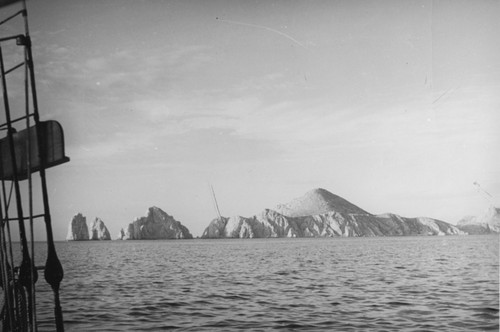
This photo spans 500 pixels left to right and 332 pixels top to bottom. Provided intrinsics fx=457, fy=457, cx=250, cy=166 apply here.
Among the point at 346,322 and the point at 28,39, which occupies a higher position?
the point at 28,39

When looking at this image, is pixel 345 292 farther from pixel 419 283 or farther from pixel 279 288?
pixel 419 283

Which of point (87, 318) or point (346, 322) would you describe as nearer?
point (346, 322)

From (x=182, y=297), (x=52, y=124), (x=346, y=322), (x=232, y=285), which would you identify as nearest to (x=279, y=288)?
(x=232, y=285)

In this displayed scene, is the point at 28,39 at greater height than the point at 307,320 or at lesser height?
Result: greater

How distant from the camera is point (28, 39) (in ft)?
20.7

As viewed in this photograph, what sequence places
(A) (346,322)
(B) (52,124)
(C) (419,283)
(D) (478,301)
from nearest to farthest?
(B) (52,124), (A) (346,322), (D) (478,301), (C) (419,283)

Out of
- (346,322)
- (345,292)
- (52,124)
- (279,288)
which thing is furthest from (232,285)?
(52,124)

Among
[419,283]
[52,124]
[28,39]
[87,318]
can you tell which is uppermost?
[28,39]

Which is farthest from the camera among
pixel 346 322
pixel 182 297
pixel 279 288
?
pixel 279 288

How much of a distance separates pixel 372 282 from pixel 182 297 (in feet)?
51.0

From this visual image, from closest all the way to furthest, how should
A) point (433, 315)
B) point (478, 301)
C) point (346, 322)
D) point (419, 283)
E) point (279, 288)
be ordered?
point (346, 322), point (433, 315), point (478, 301), point (279, 288), point (419, 283)

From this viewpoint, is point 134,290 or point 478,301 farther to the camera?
point 134,290

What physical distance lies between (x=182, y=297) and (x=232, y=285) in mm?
7121

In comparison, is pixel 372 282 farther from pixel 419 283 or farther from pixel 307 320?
pixel 307 320
